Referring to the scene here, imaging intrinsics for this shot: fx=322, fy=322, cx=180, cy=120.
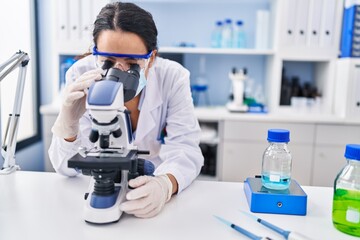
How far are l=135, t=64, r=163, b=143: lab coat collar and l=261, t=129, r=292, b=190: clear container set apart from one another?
0.50m

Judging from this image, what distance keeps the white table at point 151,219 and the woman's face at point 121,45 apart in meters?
0.39

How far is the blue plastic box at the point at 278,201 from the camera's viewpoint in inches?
32.1

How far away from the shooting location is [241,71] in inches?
95.6

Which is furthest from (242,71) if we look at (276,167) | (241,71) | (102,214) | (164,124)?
(102,214)

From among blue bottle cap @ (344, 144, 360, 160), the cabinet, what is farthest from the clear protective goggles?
the cabinet

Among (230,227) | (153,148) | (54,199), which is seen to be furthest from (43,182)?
(230,227)

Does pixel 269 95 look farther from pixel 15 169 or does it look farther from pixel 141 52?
pixel 15 169

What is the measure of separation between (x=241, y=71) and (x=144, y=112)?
1.37 metres

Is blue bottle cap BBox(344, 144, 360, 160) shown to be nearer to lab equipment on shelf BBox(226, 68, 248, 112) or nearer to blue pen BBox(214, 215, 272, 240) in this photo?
blue pen BBox(214, 215, 272, 240)

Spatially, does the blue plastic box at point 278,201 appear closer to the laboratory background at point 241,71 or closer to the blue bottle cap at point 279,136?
the blue bottle cap at point 279,136

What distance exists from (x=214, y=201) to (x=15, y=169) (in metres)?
0.69

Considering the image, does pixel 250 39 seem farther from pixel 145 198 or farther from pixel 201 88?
pixel 145 198

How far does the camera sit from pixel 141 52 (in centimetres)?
96

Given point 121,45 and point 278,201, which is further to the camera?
point 121,45
